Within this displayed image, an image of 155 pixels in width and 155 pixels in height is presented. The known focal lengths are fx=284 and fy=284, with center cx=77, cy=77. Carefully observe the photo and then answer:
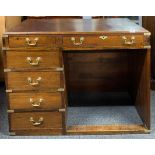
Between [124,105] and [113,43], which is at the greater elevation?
[113,43]

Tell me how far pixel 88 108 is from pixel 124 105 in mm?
282

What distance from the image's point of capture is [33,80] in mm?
1613

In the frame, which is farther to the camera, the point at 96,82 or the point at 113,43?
the point at 96,82

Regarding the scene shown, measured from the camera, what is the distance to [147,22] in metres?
2.44

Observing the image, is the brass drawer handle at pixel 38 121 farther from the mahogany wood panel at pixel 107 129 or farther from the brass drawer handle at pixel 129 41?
the brass drawer handle at pixel 129 41

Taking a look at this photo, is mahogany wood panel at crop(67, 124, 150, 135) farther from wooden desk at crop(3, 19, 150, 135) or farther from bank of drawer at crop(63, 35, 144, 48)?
bank of drawer at crop(63, 35, 144, 48)

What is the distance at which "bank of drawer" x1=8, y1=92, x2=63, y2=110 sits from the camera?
1.64 m

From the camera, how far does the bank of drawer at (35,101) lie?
5.37ft

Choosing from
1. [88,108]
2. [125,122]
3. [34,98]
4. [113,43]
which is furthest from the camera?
[88,108]

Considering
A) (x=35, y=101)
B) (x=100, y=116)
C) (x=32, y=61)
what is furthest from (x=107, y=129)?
(x=32, y=61)

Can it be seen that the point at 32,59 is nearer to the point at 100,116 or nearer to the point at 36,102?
the point at 36,102
